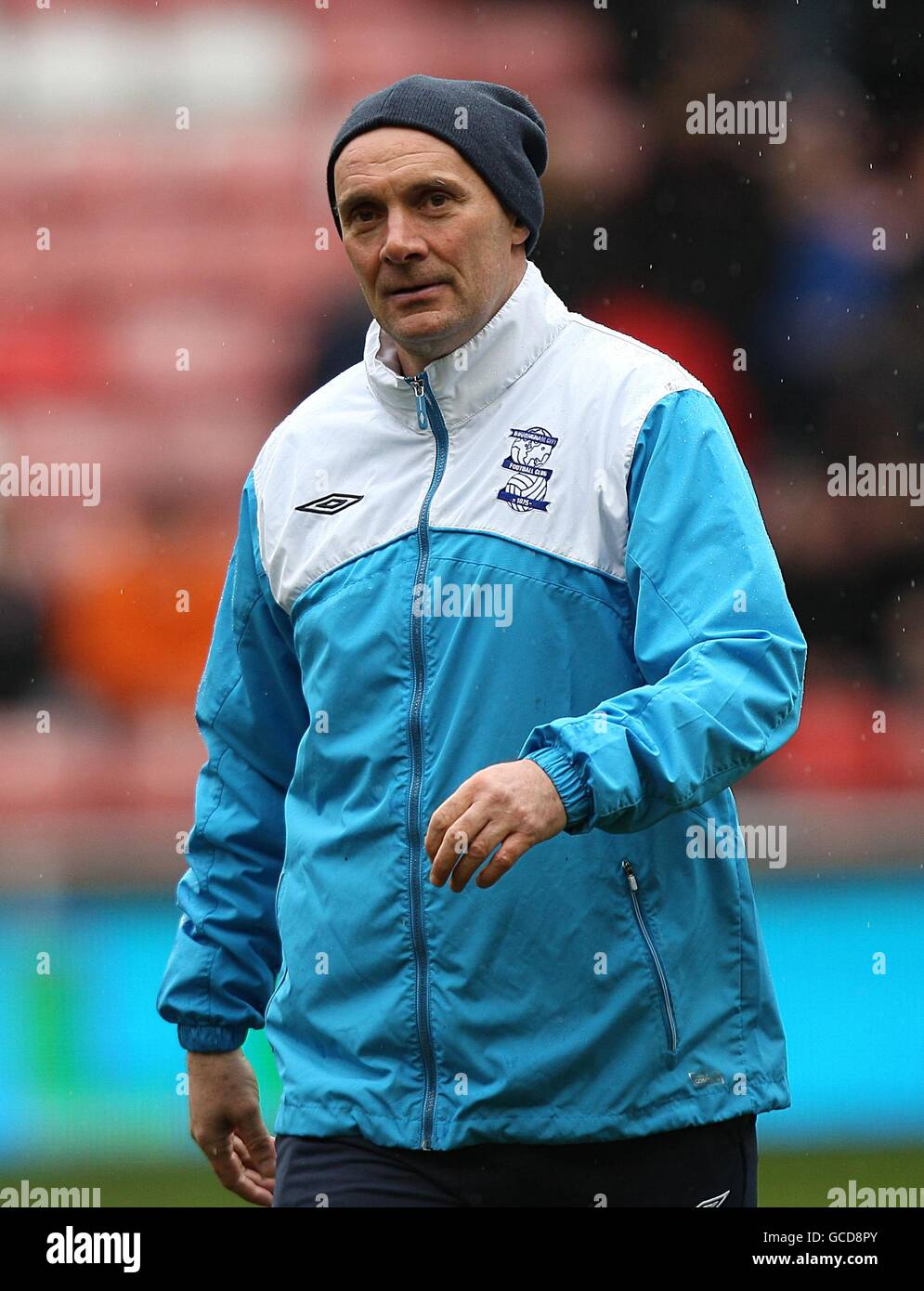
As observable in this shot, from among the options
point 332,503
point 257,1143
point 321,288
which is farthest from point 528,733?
point 321,288

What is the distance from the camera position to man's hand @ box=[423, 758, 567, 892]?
165 centimetres

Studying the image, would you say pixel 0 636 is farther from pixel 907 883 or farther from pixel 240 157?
pixel 907 883

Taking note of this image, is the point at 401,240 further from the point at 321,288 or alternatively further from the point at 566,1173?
the point at 321,288

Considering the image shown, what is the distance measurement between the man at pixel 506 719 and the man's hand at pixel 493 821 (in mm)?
57

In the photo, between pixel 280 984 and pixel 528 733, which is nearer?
pixel 528 733

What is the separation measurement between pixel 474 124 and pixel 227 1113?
1200 millimetres

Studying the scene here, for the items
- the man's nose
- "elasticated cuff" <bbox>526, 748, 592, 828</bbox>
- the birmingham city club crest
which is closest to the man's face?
the man's nose

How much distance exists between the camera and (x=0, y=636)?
16.9 feet

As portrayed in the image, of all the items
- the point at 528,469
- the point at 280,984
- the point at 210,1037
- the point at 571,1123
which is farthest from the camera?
the point at 210,1037


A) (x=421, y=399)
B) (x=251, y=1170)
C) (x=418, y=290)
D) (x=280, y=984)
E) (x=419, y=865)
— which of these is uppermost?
(x=418, y=290)

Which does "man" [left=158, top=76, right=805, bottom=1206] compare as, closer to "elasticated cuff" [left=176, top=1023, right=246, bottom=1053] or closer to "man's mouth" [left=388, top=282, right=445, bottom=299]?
"man's mouth" [left=388, top=282, right=445, bottom=299]

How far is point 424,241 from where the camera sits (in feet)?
6.79

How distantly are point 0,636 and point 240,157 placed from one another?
158 cm

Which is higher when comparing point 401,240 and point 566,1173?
point 401,240
